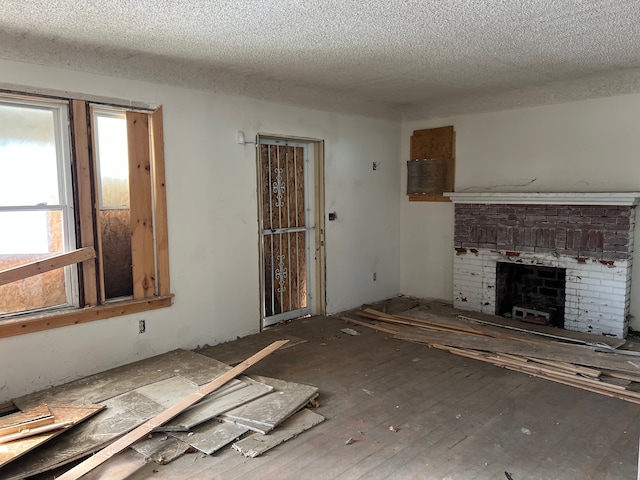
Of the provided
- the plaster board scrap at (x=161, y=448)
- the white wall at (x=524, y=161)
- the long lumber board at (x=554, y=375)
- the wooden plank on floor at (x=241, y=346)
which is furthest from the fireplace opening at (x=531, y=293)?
the plaster board scrap at (x=161, y=448)

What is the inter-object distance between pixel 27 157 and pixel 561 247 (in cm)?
531

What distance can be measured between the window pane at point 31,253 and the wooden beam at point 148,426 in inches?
59.3

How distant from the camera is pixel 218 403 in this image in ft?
11.0

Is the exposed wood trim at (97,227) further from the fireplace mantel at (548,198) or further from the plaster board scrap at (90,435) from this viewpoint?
the fireplace mantel at (548,198)

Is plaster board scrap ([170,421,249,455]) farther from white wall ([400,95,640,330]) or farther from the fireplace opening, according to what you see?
white wall ([400,95,640,330])

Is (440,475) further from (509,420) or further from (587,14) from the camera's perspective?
(587,14)

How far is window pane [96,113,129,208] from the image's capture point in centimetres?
402

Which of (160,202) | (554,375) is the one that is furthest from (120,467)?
(554,375)

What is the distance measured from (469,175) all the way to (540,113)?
1.12 m

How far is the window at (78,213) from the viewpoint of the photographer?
358 centimetres

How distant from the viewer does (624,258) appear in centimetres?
483

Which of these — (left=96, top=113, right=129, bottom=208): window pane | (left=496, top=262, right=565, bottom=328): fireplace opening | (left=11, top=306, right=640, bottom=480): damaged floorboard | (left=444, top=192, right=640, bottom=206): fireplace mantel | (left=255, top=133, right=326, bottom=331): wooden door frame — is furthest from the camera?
(left=255, top=133, right=326, bottom=331): wooden door frame

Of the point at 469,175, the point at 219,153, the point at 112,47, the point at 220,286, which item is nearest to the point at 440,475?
the point at 220,286

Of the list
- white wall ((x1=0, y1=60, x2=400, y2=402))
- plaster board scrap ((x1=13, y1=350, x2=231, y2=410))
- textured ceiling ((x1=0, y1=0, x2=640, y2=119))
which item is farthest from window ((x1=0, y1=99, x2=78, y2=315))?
plaster board scrap ((x1=13, y1=350, x2=231, y2=410))
